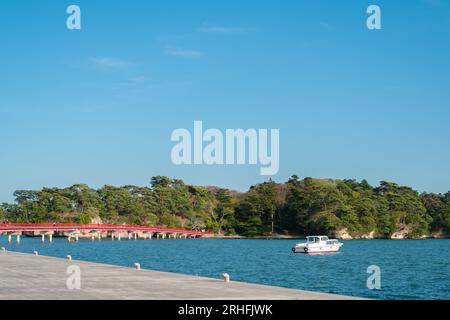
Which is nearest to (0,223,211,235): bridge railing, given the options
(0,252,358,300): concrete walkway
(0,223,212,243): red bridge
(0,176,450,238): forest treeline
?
(0,223,212,243): red bridge

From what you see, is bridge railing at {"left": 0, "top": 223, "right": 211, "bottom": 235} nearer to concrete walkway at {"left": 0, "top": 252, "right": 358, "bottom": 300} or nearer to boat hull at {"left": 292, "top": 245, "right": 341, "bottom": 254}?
boat hull at {"left": 292, "top": 245, "right": 341, "bottom": 254}

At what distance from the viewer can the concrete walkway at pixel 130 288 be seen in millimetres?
21672

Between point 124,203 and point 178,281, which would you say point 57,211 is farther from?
point 178,281

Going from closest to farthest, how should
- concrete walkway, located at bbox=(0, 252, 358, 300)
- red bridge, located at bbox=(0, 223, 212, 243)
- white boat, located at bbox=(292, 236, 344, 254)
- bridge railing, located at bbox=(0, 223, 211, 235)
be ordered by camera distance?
concrete walkway, located at bbox=(0, 252, 358, 300)
white boat, located at bbox=(292, 236, 344, 254)
bridge railing, located at bbox=(0, 223, 211, 235)
red bridge, located at bbox=(0, 223, 212, 243)

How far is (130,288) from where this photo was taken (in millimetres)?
24672

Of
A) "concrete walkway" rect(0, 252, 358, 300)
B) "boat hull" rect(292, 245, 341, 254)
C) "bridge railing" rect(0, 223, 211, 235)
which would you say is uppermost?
"concrete walkway" rect(0, 252, 358, 300)

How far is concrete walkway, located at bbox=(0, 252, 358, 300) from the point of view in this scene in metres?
21.7

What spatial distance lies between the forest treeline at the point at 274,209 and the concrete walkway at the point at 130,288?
137261 mm

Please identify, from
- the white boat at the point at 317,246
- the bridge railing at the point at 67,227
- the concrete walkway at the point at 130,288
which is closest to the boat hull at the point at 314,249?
the white boat at the point at 317,246

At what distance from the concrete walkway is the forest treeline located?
13726 cm
